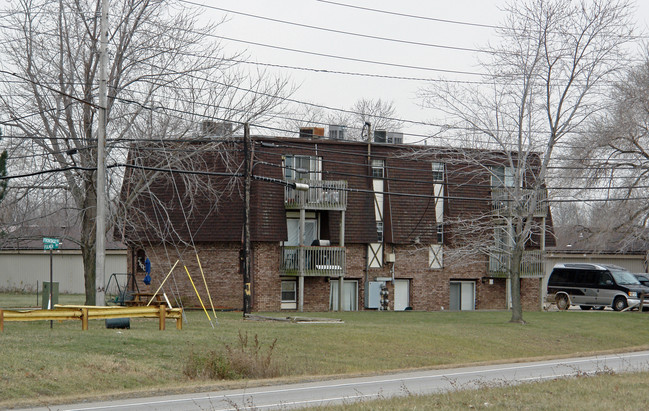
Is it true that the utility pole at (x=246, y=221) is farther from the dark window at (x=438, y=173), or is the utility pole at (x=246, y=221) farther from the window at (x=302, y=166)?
the dark window at (x=438, y=173)

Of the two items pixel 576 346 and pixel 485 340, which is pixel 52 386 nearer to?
pixel 485 340

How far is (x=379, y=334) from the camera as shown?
27.3m

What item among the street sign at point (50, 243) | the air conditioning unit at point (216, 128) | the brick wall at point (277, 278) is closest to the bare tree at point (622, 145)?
the brick wall at point (277, 278)

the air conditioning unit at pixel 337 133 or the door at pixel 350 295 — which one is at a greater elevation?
the air conditioning unit at pixel 337 133

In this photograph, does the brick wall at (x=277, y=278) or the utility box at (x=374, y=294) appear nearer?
the brick wall at (x=277, y=278)

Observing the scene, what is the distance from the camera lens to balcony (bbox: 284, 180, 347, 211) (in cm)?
4128

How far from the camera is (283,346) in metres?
24.0

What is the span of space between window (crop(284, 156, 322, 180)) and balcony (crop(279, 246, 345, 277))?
365cm

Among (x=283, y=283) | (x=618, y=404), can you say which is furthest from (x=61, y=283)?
(x=618, y=404)

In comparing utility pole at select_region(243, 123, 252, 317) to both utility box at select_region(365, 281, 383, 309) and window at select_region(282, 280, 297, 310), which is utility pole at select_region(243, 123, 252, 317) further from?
utility box at select_region(365, 281, 383, 309)

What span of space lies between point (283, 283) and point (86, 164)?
15587 mm

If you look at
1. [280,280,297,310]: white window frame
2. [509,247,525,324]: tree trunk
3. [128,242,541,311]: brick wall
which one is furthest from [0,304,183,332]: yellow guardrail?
→ [280,280,297,310]: white window frame

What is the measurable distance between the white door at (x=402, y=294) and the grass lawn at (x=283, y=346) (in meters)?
7.47

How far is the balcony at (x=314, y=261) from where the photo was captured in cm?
4159
